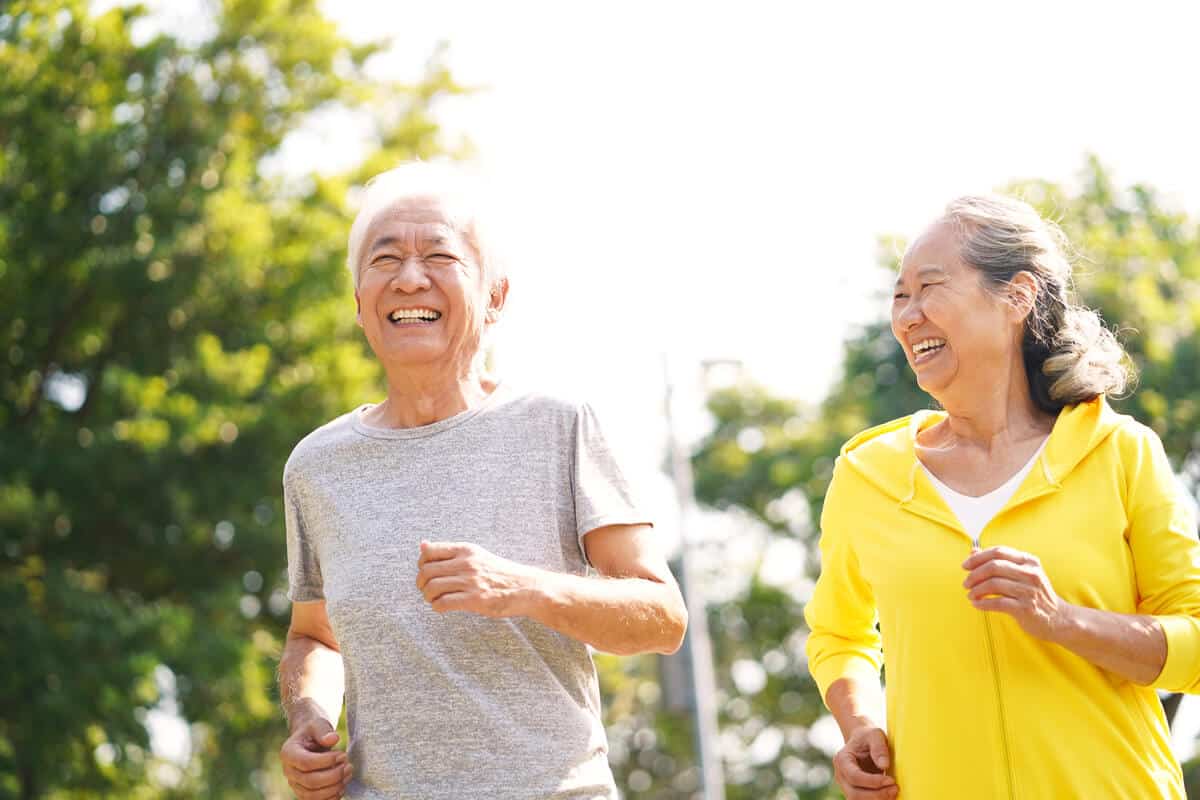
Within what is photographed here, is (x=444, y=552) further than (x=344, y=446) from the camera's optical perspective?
No

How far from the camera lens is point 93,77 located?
53.1 ft

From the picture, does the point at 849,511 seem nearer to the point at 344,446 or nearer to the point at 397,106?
the point at 344,446

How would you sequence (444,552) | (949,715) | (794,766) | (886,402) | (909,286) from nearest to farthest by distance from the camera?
(444,552)
(949,715)
(909,286)
(886,402)
(794,766)

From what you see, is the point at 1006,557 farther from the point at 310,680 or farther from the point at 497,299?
the point at 310,680

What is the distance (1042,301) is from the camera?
3.15 m

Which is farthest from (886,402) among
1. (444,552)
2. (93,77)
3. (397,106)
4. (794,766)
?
(444,552)

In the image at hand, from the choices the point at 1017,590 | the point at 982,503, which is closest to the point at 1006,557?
the point at 1017,590

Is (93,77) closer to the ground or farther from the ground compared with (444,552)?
farther from the ground

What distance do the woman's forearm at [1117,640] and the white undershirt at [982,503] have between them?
0.31 m

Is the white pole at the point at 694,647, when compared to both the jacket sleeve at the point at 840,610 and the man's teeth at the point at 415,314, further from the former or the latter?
the man's teeth at the point at 415,314

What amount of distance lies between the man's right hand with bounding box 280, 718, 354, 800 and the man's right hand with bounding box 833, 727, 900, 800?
1017 mm

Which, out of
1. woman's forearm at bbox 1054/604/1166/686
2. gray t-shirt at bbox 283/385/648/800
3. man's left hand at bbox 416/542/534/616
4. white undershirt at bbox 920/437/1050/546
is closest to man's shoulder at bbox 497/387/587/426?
gray t-shirt at bbox 283/385/648/800

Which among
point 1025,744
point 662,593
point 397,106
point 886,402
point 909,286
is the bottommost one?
point 886,402

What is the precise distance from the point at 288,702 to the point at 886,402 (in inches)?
573
